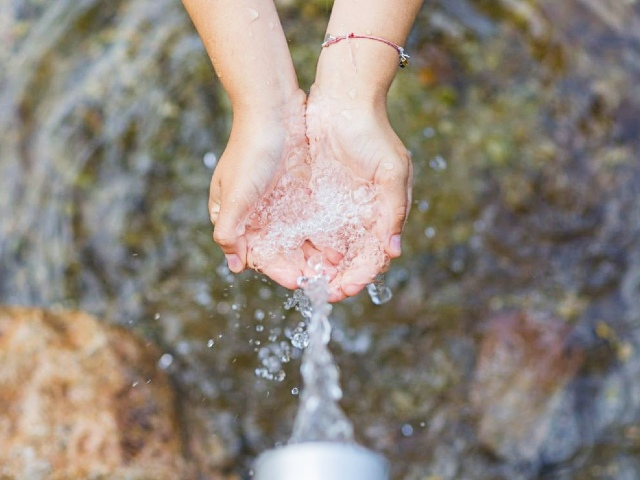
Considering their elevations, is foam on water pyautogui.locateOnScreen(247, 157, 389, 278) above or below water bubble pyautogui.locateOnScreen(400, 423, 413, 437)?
above

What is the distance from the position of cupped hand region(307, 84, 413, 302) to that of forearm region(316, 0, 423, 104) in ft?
0.12

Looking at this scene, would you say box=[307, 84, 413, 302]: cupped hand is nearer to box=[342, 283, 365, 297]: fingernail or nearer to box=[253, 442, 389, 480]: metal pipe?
box=[342, 283, 365, 297]: fingernail

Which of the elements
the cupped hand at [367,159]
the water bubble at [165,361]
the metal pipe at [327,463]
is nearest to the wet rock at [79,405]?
the water bubble at [165,361]

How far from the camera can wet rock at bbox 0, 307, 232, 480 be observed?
7.72 ft

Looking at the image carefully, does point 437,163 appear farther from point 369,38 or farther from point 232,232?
point 232,232

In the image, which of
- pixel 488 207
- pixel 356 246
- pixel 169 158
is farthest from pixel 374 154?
pixel 169 158

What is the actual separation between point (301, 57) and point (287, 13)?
23 centimetres

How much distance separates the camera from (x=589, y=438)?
2805mm

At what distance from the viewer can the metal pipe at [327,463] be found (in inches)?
41.4

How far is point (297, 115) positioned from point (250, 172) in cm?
26

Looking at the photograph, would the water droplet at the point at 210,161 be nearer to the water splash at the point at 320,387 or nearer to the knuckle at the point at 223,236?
the water splash at the point at 320,387

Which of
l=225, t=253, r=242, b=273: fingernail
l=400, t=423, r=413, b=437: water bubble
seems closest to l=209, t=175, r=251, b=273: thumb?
l=225, t=253, r=242, b=273: fingernail

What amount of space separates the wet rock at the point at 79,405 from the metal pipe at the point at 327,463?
150 centimetres

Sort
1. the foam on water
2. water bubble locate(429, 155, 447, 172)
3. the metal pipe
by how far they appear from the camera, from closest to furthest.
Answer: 1. the metal pipe
2. the foam on water
3. water bubble locate(429, 155, 447, 172)
